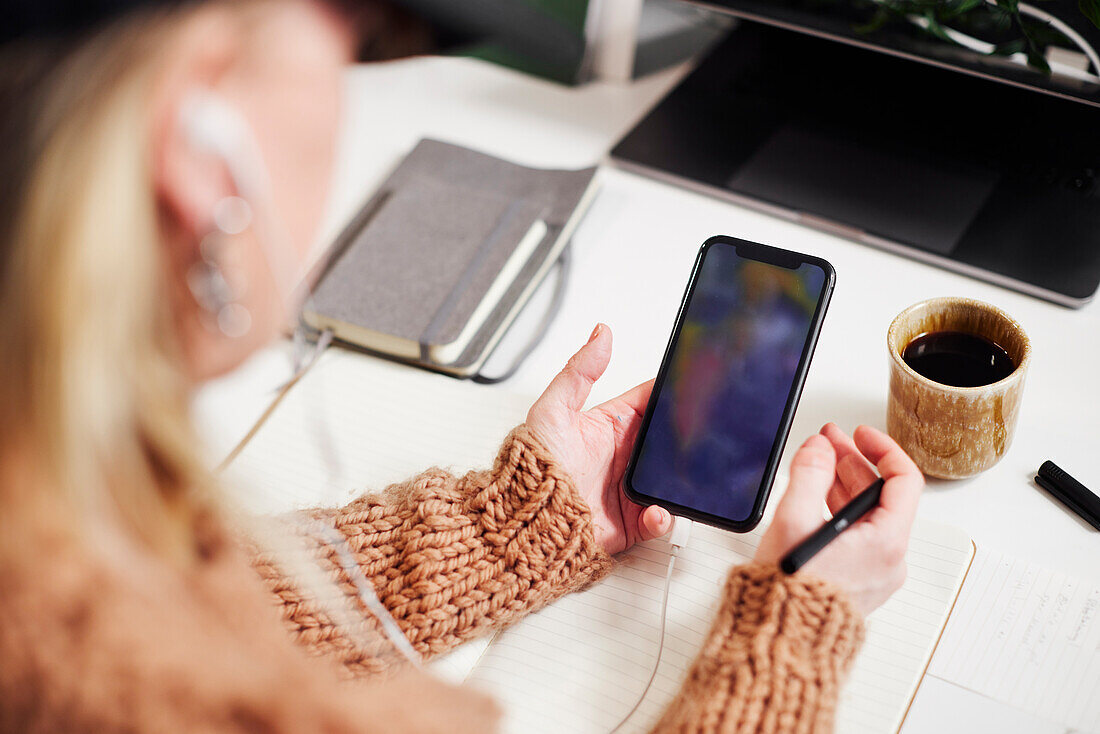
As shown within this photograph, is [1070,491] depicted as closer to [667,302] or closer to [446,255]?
[667,302]

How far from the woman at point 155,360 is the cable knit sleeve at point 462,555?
80mm

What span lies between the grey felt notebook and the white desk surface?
31 millimetres

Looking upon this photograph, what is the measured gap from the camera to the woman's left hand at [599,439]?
0.54 meters

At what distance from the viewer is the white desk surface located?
56cm

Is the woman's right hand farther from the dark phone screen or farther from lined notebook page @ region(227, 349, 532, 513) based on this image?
lined notebook page @ region(227, 349, 532, 513)

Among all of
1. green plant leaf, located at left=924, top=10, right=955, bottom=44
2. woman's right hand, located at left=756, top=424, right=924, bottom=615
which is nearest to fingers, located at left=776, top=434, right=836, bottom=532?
woman's right hand, located at left=756, top=424, right=924, bottom=615

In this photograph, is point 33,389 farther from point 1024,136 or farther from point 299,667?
point 1024,136

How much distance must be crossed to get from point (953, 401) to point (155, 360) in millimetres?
406

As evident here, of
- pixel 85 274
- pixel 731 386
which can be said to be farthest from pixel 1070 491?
pixel 85 274

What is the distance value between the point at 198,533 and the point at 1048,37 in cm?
65

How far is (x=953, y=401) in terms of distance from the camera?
Result: 1.64 feet

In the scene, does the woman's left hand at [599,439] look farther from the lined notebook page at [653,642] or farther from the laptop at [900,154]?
the laptop at [900,154]

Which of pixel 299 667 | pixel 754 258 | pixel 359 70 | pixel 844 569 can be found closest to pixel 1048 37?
pixel 754 258

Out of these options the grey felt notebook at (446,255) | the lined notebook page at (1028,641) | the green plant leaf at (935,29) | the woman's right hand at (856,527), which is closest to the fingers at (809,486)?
the woman's right hand at (856,527)
